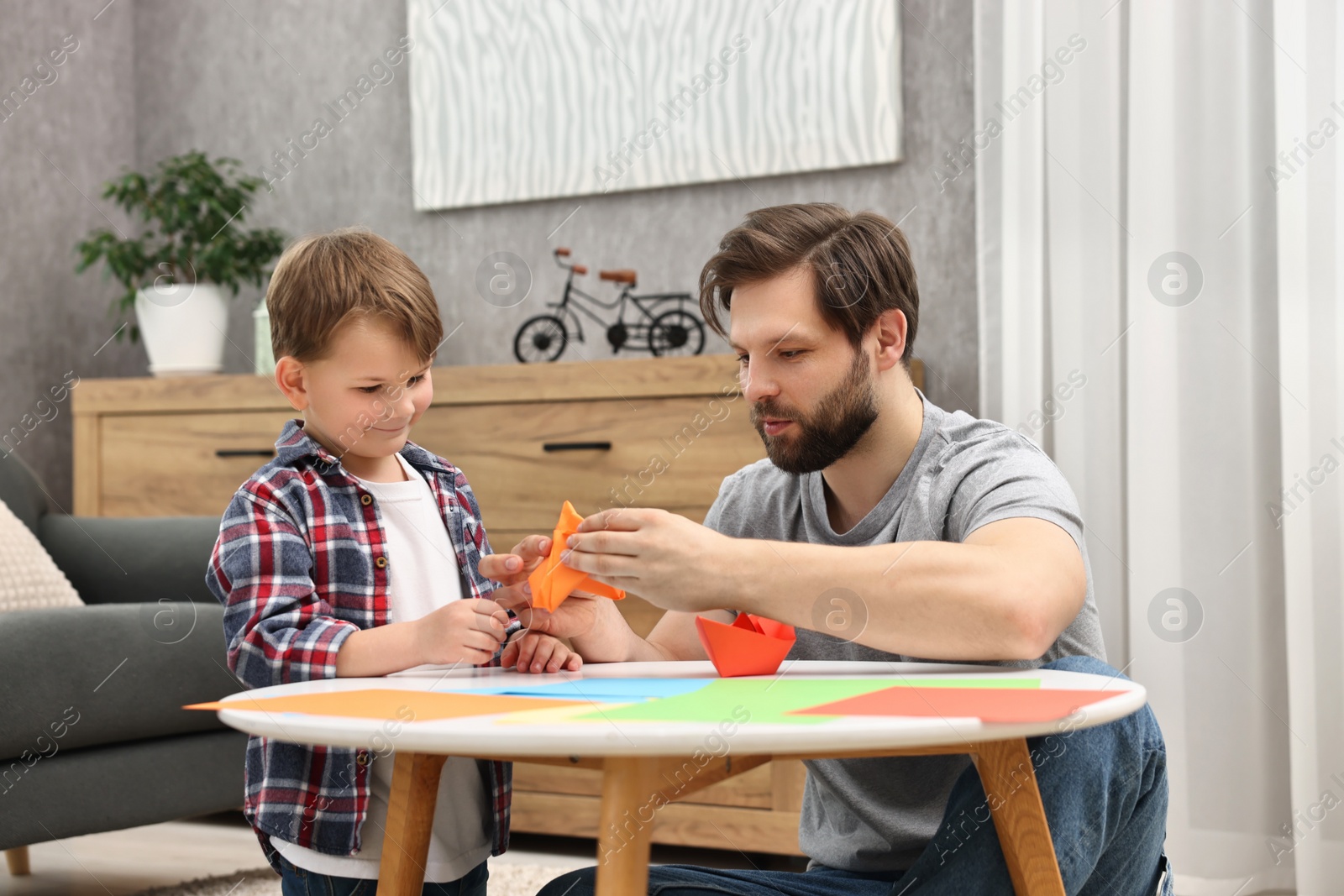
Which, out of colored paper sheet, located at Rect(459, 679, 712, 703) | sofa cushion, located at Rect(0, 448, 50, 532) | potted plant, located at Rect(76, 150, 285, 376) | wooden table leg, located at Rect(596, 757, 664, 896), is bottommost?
wooden table leg, located at Rect(596, 757, 664, 896)

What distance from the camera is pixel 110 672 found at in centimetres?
204

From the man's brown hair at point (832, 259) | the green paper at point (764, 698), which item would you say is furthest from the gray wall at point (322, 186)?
the green paper at point (764, 698)

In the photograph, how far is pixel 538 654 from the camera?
120 cm

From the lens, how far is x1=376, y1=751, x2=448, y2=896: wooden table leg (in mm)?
1031

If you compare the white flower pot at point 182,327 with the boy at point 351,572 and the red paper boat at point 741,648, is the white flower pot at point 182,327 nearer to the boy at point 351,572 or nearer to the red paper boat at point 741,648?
the boy at point 351,572

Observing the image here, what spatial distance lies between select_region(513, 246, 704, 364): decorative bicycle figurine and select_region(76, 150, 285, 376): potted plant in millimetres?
824

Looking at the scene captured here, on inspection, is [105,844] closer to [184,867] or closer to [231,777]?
[184,867]

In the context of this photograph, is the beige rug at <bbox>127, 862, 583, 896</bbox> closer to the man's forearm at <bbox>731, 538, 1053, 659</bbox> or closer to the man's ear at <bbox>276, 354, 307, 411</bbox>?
the man's ear at <bbox>276, 354, 307, 411</bbox>

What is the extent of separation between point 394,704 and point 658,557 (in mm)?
247

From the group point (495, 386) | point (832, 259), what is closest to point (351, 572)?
point (832, 259)

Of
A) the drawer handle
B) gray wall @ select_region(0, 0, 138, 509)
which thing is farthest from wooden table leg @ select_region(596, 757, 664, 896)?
gray wall @ select_region(0, 0, 138, 509)

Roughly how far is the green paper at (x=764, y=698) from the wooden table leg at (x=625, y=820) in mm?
36

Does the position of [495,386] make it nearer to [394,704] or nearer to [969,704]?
[394,704]

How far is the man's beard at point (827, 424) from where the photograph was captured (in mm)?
1348
